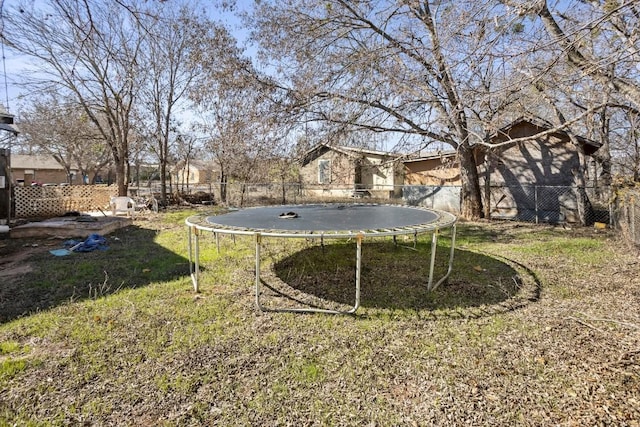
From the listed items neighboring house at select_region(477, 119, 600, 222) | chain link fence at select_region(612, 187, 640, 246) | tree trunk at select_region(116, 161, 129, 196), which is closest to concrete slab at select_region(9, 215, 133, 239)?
tree trunk at select_region(116, 161, 129, 196)

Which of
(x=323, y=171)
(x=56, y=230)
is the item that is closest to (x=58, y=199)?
(x=56, y=230)

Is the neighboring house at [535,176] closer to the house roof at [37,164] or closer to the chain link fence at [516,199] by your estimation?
the chain link fence at [516,199]

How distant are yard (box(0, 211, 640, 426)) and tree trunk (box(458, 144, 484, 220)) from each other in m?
5.06

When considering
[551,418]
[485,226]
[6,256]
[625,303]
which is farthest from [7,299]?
[485,226]

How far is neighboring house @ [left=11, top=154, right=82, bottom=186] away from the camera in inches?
1314

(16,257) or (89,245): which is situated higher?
(89,245)

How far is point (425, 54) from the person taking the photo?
23.8 feet

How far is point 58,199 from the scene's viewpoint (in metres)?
10.5

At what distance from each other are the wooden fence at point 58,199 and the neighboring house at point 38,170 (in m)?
26.9

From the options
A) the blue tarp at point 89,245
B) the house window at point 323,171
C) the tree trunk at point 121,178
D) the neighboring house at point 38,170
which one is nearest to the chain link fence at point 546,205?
the house window at point 323,171

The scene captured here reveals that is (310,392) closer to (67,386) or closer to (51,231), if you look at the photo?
(67,386)

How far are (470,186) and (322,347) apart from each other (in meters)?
8.48

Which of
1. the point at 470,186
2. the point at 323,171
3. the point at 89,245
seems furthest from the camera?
the point at 323,171

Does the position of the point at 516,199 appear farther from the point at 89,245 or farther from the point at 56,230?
the point at 56,230
